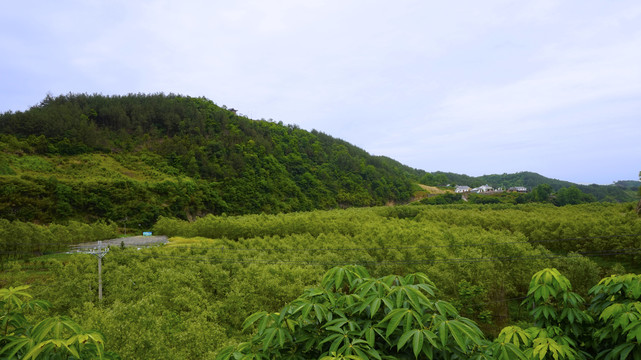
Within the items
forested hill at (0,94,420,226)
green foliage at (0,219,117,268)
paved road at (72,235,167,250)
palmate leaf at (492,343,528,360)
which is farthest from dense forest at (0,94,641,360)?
paved road at (72,235,167,250)

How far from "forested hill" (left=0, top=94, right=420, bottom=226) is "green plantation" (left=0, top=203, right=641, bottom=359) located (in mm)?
17148

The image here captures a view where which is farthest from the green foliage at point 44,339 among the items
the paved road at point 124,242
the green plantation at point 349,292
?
the paved road at point 124,242

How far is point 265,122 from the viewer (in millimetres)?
99062

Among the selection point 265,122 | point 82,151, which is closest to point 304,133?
point 265,122

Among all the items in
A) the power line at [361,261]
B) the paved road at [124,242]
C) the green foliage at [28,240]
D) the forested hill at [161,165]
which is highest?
the forested hill at [161,165]

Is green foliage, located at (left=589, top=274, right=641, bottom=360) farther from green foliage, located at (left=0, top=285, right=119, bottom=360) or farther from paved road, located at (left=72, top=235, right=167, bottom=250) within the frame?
paved road, located at (left=72, top=235, right=167, bottom=250)

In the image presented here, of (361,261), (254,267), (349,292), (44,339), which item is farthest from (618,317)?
(361,261)

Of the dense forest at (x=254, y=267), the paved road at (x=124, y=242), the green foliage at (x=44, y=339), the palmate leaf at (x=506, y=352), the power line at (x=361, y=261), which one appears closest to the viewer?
the green foliage at (x=44, y=339)

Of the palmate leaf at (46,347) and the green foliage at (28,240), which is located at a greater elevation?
the palmate leaf at (46,347)

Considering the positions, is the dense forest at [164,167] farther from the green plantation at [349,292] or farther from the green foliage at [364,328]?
the green foliage at [364,328]

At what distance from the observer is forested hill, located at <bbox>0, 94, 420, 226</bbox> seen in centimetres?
4269

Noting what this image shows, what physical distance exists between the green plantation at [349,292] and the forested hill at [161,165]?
17.1 meters

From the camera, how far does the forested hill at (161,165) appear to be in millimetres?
42688

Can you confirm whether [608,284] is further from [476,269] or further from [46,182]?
[46,182]
